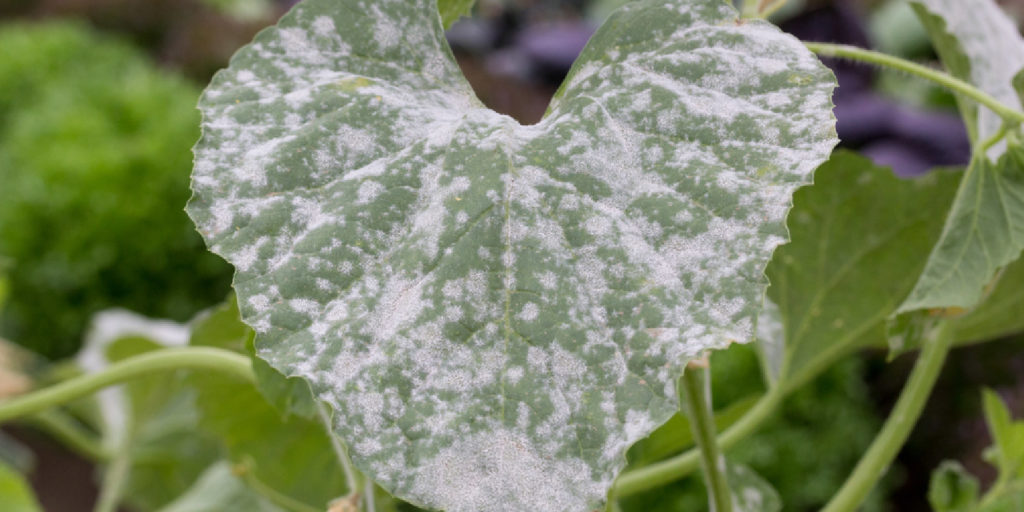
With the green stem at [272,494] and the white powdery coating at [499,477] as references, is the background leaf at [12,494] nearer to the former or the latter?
the green stem at [272,494]

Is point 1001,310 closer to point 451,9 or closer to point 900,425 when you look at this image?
point 900,425

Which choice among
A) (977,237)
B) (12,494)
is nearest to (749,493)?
(977,237)

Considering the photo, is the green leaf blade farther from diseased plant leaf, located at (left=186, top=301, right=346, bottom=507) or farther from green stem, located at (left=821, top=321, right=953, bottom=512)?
diseased plant leaf, located at (left=186, top=301, right=346, bottom=507)

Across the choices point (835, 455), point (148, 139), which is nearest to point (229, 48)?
point (148, 139)

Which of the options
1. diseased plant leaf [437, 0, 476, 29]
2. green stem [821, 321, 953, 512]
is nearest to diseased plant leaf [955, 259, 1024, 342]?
green stem [821, 321, 953, 512]

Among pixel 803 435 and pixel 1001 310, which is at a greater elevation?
pixel 1001 310

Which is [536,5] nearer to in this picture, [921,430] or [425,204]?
[921,430]
